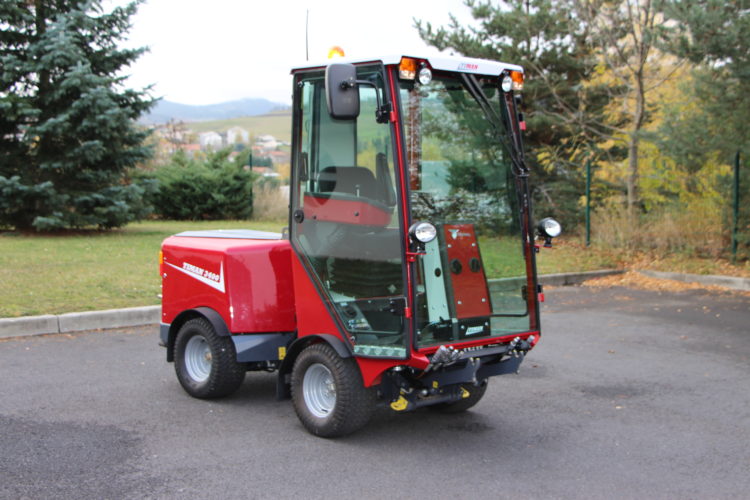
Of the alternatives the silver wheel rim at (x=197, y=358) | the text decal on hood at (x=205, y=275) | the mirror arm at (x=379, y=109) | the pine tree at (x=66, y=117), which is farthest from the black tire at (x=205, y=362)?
the pine tree at (x=66, y=117)

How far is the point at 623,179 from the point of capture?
1717 centimetres

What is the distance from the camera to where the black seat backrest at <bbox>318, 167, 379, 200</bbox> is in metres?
5.02

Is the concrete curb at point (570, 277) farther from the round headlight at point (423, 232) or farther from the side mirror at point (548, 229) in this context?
the round headlight at point (423, 232)

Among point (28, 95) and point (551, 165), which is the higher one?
point (28, 95)

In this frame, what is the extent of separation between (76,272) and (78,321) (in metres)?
2.88

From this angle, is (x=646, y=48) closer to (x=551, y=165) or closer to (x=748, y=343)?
(x=551, y=165)

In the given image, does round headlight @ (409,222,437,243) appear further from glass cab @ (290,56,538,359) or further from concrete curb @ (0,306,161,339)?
concrete curb @ (0,306,161,339)

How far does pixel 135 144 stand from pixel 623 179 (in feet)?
36.5

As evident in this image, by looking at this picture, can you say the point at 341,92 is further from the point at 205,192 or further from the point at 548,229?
the point at 205,192

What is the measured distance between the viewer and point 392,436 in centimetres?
529

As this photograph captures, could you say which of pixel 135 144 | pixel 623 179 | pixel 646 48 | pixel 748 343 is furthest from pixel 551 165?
pixel 748 343

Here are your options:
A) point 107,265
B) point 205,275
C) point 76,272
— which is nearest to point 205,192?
point 107,265

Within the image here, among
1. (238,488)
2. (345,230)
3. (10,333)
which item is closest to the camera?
(238,488)

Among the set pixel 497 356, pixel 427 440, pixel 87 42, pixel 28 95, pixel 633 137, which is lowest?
pixel 427 440
